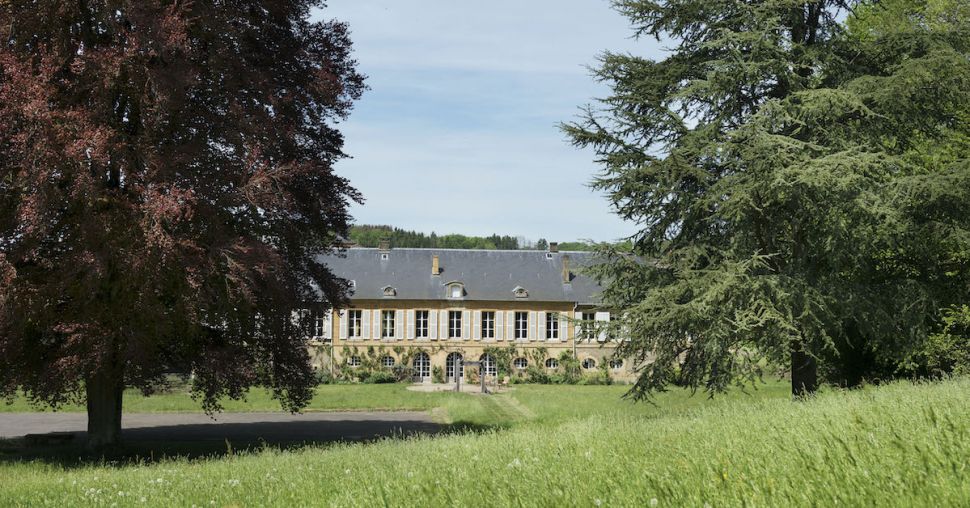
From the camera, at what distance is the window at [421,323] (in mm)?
47125

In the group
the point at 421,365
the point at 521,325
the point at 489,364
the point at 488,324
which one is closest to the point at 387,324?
the point at 421,365

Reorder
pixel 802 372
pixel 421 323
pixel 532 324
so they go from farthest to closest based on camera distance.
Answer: pixel 421 323 < pixel 532 324 < pixel 802 372

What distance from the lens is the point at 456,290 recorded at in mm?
47625

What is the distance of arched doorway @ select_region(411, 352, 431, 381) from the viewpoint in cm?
4634

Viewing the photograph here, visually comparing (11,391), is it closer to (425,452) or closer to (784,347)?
(425,452)

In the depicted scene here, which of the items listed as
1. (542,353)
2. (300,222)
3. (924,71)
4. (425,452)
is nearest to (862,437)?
(425,452)

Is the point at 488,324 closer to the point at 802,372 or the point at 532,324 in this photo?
the point at 532,324

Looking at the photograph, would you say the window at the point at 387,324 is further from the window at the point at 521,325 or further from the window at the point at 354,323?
the window at the point at 521,325

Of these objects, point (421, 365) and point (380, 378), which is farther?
point (421, 365)

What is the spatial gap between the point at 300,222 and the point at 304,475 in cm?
755

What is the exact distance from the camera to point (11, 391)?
14.0 m

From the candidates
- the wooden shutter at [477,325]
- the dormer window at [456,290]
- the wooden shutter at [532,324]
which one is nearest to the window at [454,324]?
the wooden shutter at [477,325]

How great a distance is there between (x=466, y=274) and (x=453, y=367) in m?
5.48

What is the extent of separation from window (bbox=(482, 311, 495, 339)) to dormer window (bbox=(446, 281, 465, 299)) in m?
1.72
